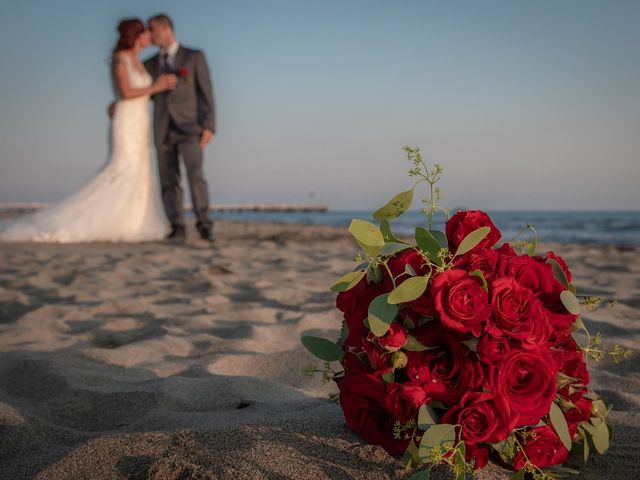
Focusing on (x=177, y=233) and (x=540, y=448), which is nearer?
(x=540, y=448)

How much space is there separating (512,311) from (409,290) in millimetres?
195

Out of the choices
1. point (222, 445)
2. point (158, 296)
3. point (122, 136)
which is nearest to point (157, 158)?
point (122, 136)

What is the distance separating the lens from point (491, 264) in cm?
115

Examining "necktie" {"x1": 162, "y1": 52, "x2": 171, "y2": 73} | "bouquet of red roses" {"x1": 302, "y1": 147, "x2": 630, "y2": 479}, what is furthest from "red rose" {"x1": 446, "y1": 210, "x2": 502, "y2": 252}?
"necktie" {"x1": 162, "y1": 52, "x2": 171, "y2": 73}

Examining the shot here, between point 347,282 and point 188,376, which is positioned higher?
point 347,282

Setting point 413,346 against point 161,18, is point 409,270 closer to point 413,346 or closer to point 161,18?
point 413,346

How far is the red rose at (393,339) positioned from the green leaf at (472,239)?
0.66 feet

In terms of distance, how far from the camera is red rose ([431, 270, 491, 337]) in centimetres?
104

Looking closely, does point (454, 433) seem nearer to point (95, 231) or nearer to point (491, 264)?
point (491, 264)

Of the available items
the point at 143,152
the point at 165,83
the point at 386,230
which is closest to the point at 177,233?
the point at 143,152

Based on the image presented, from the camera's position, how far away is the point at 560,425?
120 centimetres

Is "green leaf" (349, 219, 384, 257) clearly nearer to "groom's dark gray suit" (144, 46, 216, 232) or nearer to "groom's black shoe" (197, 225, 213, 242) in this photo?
"groom's dark gray suit" (144, 46, 216, 232)

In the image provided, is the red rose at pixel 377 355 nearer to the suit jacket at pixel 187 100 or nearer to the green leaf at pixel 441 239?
the green leaf at pixel 441 239

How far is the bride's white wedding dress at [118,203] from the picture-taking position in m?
7.65
